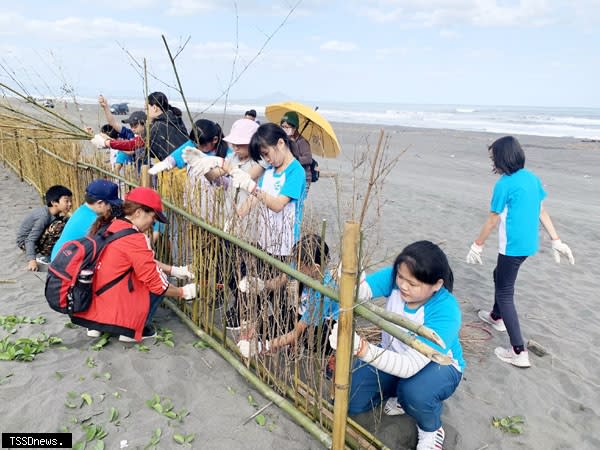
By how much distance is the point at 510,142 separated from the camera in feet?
9.36

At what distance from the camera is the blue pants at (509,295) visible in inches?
116

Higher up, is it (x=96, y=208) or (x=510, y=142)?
(x=510, y=142)

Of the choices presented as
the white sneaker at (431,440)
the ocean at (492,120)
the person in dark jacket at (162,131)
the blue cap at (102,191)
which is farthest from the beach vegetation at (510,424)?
the ocean at (492,120)

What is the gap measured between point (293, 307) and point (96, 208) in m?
1.81

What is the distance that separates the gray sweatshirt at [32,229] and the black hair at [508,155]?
4047 millimetres

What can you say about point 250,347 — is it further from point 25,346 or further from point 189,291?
point 25,346

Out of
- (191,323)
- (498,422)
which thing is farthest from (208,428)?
(498,422)

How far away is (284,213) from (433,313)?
1119 mm

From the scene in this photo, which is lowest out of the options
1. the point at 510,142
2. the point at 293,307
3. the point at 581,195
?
the point at 581,195

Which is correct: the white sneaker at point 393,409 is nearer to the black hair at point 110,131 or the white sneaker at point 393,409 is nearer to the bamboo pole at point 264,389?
the bamboo pole at point 264,389

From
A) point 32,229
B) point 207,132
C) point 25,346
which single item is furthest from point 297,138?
point 32,229

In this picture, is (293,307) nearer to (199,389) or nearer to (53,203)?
(199,389)

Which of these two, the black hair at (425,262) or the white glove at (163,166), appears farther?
the white glove at (163,166)

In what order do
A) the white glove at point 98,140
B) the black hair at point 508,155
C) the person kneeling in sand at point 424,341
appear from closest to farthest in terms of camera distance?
the person kneeling in sand at point 424,341 → the black hair at point 508,155 → the white glove at point 98,140
